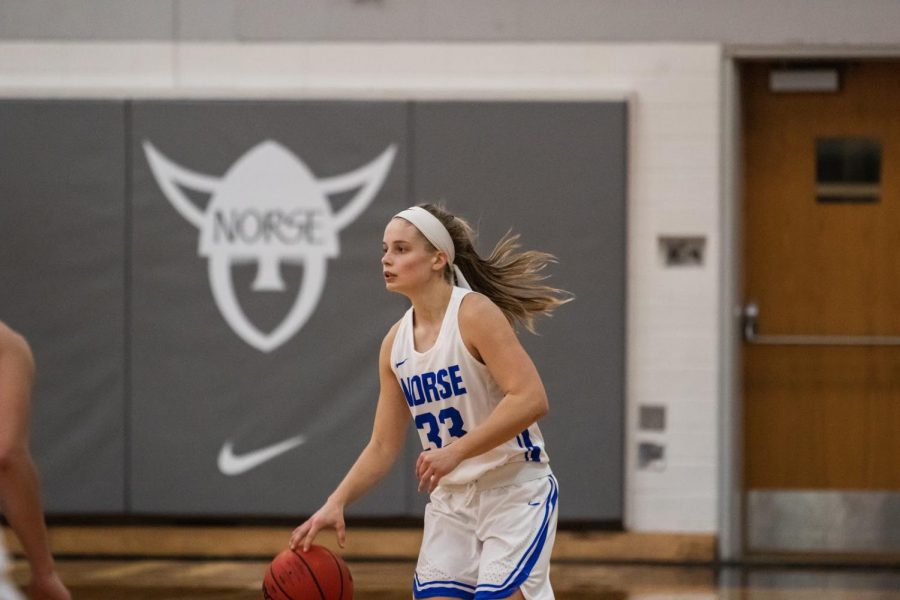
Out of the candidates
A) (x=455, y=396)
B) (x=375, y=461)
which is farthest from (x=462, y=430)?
(x=375, y=461)

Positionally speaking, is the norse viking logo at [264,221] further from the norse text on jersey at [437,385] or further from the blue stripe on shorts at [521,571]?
the blue stripe on shorts at [521,571]

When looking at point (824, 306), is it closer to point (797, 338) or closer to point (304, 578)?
point (797, 338)

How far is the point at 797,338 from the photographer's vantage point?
736 cm

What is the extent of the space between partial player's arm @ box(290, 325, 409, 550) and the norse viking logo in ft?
10.6

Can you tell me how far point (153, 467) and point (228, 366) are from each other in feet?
2.14

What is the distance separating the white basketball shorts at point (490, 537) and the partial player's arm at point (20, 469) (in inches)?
39.3

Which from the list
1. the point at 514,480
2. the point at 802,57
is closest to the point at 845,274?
the point at 802,57

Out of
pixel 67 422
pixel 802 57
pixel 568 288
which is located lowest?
pixel 67 422

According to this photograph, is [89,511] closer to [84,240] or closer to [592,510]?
[84,240]

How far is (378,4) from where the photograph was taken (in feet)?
23.9

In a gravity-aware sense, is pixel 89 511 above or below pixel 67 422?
below

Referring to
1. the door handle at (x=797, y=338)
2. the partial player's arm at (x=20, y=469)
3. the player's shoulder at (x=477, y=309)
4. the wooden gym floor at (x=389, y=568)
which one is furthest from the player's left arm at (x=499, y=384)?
the door handle at (x=797, y=338)

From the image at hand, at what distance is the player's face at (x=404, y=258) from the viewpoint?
12.6 feet

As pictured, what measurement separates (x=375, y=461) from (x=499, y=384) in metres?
0.45
